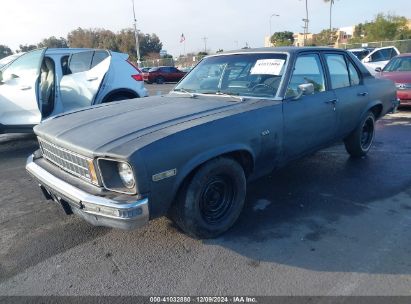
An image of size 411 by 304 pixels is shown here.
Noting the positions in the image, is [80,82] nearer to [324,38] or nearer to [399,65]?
[399,65]

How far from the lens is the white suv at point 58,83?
6.44m

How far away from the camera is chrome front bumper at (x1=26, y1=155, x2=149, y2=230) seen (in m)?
2.64

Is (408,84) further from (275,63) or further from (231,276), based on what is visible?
(231,276)

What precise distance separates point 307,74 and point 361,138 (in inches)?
73.4

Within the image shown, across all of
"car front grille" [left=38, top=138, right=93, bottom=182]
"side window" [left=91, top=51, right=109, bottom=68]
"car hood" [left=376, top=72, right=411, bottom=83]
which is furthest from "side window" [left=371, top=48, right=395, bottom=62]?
"car front grille" [left=38, top=138, right=93, bottom=182]

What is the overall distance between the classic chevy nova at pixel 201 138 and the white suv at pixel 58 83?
2.83 meters

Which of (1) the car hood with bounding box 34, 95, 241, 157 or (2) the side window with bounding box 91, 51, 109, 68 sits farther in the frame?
(2) the side window with bounding box 91, 51, 109, 68

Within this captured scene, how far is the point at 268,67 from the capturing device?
159 inches

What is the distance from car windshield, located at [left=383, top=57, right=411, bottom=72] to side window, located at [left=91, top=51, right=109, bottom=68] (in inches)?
315

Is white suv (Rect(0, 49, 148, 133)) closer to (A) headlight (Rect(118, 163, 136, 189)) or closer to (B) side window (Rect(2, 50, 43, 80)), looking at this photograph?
(B) side window (Rect(2, 50, 43, 80))

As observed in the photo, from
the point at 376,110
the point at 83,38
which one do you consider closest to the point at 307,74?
the point at 376,110

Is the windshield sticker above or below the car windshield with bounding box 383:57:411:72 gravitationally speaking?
above

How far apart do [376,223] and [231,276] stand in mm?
1666

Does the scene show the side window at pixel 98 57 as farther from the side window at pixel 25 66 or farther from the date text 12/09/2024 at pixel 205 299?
the date text 12/09/2024 at pixel 205 299
